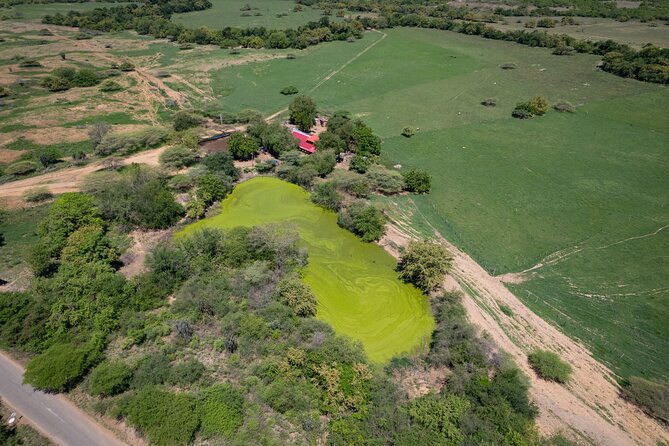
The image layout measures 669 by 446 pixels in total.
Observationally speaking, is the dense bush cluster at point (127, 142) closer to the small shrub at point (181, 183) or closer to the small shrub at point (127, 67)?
the small shrub at point (181, 183)

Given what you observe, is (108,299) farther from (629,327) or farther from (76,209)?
(629,327)

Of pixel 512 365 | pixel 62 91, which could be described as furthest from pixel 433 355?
pixel 62 91

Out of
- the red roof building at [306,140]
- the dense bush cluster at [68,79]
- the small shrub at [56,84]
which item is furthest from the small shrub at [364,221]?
the small shrub at [56,84]

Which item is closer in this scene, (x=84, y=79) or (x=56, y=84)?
(x=56, y=84)

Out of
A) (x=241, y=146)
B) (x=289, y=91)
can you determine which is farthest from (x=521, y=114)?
(x=241, y=146)

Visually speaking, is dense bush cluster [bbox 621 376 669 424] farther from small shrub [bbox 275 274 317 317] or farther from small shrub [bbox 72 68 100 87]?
small shrub [bbox 72 68 100 87]

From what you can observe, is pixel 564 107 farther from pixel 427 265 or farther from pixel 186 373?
pixel 186 373
